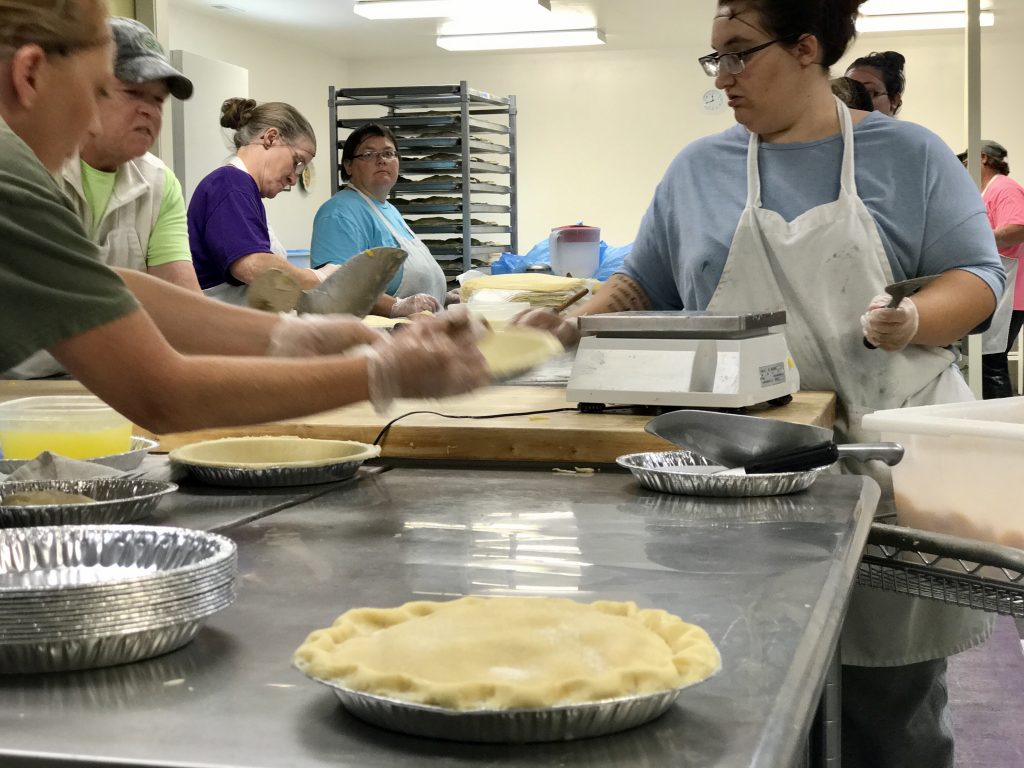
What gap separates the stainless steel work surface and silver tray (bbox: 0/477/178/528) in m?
0.15

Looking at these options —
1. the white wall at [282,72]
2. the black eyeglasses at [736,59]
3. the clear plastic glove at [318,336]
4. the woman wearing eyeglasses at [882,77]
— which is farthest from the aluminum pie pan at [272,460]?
the white wall at [282,72]

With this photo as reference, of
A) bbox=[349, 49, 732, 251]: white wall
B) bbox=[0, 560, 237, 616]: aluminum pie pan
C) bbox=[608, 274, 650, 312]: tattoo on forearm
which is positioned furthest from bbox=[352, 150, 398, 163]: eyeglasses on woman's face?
bbox=[349, 49, 732, 251]: white wall

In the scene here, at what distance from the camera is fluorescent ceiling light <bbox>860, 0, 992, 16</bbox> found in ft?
24.3

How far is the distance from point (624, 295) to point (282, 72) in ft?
25.8

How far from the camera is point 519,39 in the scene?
905 centimetres

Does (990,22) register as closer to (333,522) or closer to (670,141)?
(670,141)

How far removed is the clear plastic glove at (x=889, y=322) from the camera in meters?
2.15

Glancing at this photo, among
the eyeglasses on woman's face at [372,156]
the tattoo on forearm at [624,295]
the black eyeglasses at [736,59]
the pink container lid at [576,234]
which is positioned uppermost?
the eyeglasses on woman's face at [372,156]

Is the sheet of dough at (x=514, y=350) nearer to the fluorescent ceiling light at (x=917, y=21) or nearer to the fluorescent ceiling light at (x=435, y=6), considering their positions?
the fluorescent ceiling light at (x=435, y=6)

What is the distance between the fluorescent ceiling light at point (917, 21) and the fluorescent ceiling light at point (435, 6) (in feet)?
8.51

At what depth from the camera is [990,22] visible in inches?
335

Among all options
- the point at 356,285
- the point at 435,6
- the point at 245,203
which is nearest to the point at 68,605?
the point at 356,285

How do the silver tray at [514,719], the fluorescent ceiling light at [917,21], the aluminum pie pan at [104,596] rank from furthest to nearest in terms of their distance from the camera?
the fluorescent ceiling light at [917,21] → the aluminum pie pan at [104,596] → the silver tray at [514,719]

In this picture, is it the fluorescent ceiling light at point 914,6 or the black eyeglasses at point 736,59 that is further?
the fluorescent ceiling light at point 914,6
